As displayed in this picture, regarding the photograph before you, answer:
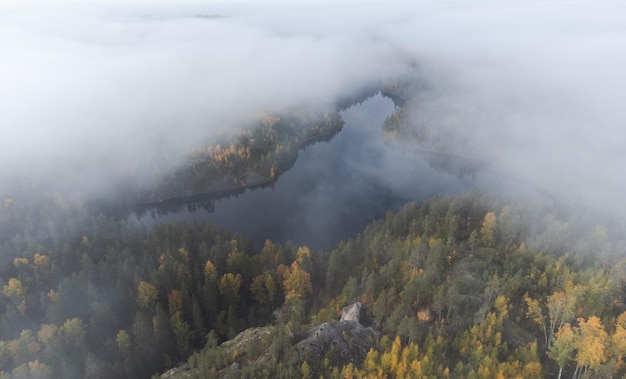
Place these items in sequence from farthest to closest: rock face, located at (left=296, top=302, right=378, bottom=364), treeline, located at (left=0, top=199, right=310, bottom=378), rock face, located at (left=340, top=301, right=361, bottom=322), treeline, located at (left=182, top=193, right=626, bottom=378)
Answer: treeline, located at (left=0, top=199, right=310, bottom=378)
rock face, located at (left=340, top=301, right=361, bottom=322)
rock face, located at (left=296, top=302, right=378, bottom=364)
treeline, located at (left=182, top=193, right=626, bottom=378)

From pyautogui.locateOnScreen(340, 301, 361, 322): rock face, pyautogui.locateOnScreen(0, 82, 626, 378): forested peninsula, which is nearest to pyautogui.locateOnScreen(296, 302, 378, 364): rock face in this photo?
pyautogui.locateOnScreen(0, 82, 626, 378): forested peninsula

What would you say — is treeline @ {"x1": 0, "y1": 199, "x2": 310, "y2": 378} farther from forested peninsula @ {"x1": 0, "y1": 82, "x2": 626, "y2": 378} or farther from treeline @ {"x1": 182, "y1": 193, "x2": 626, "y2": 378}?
treeline @ {"x1": 182, "y1": 193, "x2": 626, "y2": 378}

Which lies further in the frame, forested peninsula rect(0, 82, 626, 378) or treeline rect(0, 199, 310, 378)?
treeline rect(0, 199, 310, 378)

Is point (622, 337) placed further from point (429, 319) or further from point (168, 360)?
point (168, 360)

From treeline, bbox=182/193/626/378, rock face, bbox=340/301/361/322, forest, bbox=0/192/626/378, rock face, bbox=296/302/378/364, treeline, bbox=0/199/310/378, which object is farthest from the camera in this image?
treeline, bbox=0/199/310/378

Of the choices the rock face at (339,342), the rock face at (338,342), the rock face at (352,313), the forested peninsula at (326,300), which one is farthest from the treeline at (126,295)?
the rock face at (338,342)

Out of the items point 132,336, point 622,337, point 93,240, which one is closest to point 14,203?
point 93,240

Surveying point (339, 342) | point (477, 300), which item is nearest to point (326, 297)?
point (339, 342)

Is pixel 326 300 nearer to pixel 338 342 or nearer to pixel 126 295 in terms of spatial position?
pixel 338 342

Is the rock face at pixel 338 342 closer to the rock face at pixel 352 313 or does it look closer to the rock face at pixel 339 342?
the rock face at pixel 339 342
